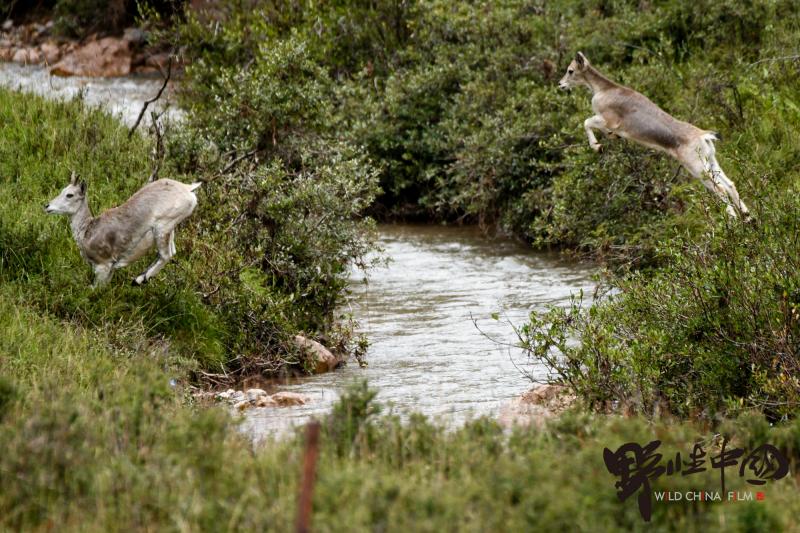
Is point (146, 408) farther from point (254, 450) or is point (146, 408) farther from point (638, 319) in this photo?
point (638, 319)

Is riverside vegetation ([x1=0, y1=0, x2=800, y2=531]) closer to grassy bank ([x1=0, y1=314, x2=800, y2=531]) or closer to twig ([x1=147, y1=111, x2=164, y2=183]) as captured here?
grassy bank ([x1=0, y1=314, x2=800, y2=531])

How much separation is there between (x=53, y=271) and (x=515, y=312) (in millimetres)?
5666

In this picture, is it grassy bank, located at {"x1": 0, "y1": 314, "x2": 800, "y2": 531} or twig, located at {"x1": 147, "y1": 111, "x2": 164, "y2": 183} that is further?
twig, located at {"x1": 147, "y1": 111, "x2": 164, "y2": 183}

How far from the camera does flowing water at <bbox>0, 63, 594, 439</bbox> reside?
10.0 m

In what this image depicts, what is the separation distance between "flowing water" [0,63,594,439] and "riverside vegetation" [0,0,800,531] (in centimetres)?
56

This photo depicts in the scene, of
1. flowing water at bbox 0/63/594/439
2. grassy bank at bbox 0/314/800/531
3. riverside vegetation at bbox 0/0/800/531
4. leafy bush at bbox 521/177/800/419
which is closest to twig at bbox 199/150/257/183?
riverside vegetation at bbox 0/0/800/531

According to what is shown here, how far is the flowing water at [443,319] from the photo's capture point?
32.9 feet

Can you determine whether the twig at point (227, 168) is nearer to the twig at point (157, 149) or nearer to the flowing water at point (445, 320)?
the twig at point (157, 149)

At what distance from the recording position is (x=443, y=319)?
536 inches

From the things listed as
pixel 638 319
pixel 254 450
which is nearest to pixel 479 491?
pixel 254 450

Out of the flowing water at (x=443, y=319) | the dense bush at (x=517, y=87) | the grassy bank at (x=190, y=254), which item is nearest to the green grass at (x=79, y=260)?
the grassy bank at (x=190, y=254)

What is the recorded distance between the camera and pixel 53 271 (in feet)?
34.4

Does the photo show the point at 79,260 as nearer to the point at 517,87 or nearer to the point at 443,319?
the point at 443,319

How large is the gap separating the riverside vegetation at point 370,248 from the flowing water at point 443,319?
56 centimetres
